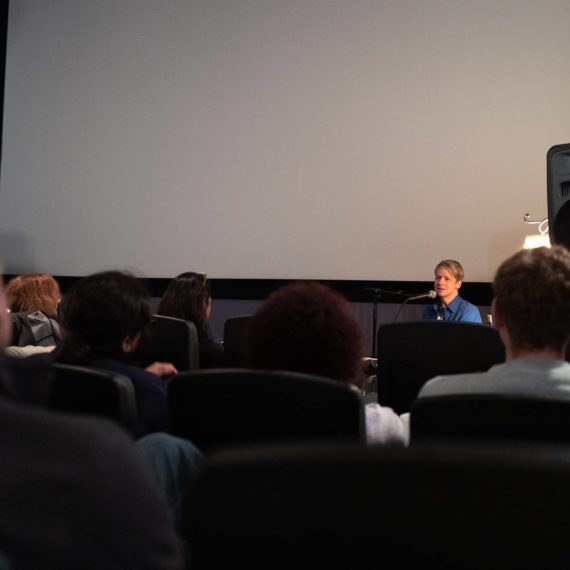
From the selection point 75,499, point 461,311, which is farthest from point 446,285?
point 75,499

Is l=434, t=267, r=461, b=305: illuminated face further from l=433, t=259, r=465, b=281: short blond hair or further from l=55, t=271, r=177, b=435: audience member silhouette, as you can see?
l=55, t=271, r=177, b=435: audience member silhouette

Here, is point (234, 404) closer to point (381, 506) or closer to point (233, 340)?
point (381, 506)

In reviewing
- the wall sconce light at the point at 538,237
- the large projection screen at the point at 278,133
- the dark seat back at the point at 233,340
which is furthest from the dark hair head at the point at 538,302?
the large projection screen at the point at 278,133

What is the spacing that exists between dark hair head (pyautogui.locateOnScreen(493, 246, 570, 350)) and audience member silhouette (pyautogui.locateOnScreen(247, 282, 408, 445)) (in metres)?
0.36

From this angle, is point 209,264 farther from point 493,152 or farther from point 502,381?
point 502,381

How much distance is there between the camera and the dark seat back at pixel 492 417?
4.34ft

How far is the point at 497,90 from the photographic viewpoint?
563cm

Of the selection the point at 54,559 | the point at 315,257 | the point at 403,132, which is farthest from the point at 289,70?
the point at 54,559

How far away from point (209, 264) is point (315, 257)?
0.96 m

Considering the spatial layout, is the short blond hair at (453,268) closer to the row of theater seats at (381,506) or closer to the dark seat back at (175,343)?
the dark seat back at (175,343)

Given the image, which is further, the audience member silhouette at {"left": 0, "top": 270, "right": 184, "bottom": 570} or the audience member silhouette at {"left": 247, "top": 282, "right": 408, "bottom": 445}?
the audience member silhouette at {"left": 247, "top": 282, "right": 408, "bottom": 445}

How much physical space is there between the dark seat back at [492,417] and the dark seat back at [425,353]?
125cm

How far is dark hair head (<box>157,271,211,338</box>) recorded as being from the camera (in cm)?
358

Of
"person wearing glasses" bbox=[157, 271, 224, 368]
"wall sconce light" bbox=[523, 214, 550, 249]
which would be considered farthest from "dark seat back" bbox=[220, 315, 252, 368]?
"wall sconce light" bbox=[523, 214, 550, 249]
